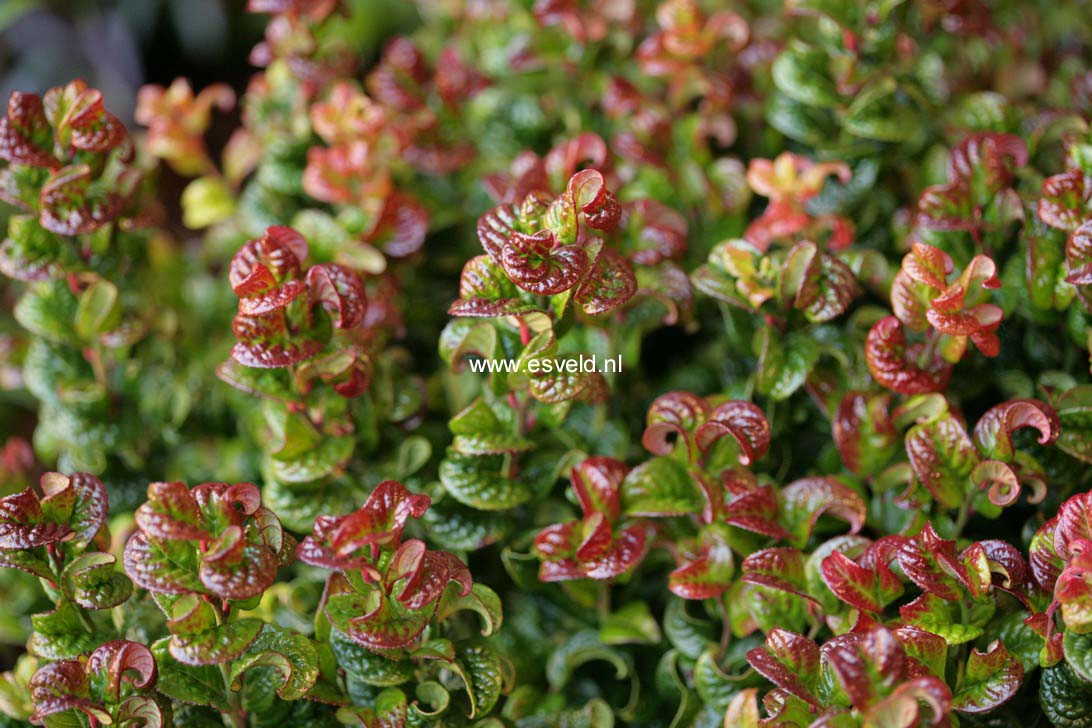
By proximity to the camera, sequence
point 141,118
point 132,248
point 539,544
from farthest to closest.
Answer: point 141,118
point 132,248
point 539,544

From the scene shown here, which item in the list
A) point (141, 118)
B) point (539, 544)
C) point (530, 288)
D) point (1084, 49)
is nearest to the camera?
point (530, 288)

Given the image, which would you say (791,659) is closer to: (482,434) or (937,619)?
(937,619)

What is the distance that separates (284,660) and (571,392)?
31 cm

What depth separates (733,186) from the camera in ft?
3.84

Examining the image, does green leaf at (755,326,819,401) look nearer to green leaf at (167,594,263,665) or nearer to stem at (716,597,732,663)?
stem at (716,597,732,663)

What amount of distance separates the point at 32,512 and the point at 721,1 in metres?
1.13

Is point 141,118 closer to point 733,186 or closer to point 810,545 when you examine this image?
point 733,186

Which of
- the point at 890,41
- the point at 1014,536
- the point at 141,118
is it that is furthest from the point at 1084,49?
the point at 141,118

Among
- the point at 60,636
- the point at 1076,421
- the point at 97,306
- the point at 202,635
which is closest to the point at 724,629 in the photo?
the point at 1076,421

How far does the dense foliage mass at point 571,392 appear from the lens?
2.52 ft

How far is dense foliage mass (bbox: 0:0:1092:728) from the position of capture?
30.3 inches

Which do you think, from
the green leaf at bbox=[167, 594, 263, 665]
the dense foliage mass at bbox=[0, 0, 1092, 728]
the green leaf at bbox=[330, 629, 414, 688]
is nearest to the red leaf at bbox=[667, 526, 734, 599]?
the dense foliage mass at bbox=[0, 0, 1092, 728]

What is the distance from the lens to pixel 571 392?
0.81 m

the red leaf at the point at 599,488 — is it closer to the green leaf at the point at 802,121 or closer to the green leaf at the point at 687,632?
the green leaf at the point at 687,632
